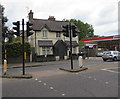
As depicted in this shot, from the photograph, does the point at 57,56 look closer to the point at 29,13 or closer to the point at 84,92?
the point at 29,13

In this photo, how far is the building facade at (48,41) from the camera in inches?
1454

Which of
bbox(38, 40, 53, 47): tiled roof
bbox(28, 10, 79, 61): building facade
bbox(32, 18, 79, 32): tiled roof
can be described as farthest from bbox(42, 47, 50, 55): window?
bbox(32, 18, 79, 32): tiled roof

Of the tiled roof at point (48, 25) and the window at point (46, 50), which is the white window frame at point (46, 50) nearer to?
the window at point (46, 50)

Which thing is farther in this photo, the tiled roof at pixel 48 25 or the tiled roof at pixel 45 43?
the tiled roof at pixel 48 25

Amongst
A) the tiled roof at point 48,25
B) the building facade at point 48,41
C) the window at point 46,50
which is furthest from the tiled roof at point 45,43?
the tiled roof at point 48,25

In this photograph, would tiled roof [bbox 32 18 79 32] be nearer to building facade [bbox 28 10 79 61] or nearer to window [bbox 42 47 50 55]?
building facade [bbox 28 10 79 61]

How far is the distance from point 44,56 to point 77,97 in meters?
27.4

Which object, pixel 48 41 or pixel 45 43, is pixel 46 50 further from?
pixel 48 41

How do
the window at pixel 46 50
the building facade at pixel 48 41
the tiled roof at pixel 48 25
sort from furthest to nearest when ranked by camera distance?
the tiled roof at pixel 48 25, the window at pixel 46 50, the building facade at pixel 48 41

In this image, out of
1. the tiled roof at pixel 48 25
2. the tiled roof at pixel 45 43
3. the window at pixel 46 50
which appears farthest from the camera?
the tiled roof at pixel 48 25

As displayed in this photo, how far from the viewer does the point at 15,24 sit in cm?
1535

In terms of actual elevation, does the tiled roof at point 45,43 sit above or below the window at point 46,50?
above

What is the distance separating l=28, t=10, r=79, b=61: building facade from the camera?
3694cm

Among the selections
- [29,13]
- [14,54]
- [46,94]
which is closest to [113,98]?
[46,94]
